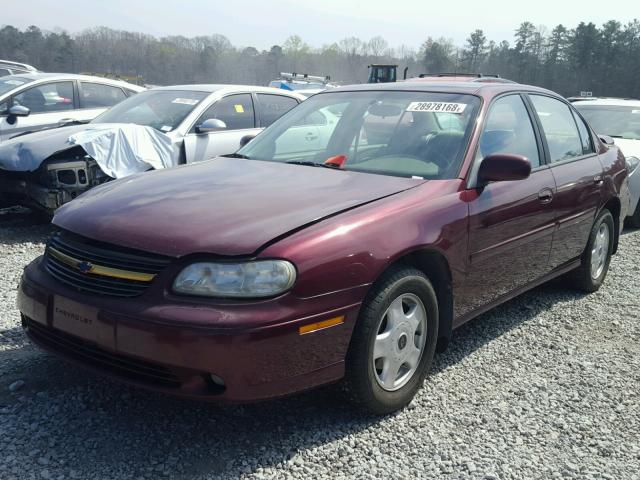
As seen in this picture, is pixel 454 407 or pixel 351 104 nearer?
pixel 454 407

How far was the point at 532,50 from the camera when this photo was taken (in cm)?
6216

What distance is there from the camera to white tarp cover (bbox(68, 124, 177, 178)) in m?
6.17

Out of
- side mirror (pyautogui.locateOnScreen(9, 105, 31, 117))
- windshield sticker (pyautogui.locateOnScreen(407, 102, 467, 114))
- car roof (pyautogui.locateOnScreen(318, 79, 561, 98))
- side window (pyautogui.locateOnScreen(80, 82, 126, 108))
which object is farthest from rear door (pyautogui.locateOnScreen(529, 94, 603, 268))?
side window (pyautogui.locateOnScreen(80, 82, 126, 108))

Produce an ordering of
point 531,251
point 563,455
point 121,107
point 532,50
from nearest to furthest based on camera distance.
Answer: point 563,455
point 531,251
point 121,107
point 532,50

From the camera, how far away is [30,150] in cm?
607

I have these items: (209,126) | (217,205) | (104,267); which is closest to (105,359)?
(104,267)

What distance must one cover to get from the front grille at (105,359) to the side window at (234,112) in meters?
4.38

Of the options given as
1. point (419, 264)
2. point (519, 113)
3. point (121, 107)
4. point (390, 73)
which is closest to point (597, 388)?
point (419, 264)

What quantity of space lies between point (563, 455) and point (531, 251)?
1507mm

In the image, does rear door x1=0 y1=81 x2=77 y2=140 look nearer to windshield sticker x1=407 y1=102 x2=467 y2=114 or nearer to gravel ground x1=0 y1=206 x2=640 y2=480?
gravel ground x1=0 y1=206 x2=640 y2=480

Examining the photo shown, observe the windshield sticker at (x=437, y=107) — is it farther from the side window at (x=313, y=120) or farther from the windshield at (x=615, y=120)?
the windshield at (x=615, y=120)

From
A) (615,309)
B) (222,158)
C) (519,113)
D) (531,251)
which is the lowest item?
(615,309)

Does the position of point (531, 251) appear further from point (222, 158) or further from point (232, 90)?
point (232, 90)

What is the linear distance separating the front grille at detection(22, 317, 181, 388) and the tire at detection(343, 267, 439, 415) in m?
0.81
